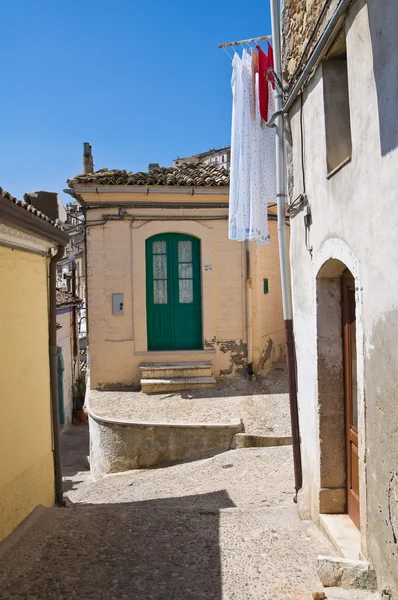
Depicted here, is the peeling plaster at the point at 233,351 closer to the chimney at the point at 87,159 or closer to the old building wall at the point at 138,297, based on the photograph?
the old building wall at the point at 138,297

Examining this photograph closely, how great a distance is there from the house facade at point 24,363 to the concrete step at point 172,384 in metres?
4.00

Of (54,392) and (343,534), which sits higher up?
(54,392)

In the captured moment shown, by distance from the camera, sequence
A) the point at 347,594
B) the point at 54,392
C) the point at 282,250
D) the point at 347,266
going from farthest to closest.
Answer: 1. the point at 54,392
2. the point at 282,250
3. the point at 347,266
4. the point at 347,594

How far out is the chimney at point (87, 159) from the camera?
14734 mm

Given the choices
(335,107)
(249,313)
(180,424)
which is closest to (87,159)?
(249,313)

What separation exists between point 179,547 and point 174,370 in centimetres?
576

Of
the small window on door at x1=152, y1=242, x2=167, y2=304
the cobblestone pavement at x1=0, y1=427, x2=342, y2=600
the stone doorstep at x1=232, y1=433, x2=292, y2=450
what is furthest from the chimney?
the cobblestone pavement at x1=0, y1=427, x2=342, y2=600

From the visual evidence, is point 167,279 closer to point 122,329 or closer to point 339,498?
point 122,329

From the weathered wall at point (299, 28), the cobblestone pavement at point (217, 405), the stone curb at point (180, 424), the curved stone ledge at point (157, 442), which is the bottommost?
the curved stone ledge at point (157, 442)

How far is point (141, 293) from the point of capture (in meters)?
10.1

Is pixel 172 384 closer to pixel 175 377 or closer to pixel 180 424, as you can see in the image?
pixel 175 377

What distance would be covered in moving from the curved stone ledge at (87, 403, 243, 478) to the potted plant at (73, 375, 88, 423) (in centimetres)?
757

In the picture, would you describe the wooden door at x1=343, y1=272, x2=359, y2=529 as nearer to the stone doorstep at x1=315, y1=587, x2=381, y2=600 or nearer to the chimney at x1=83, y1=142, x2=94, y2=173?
the stone doorstep at x1=315, y1=587, x2=381, y2=600

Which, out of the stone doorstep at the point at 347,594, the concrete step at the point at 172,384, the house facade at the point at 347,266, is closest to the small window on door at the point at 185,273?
the concrete step at the point at 172,384
